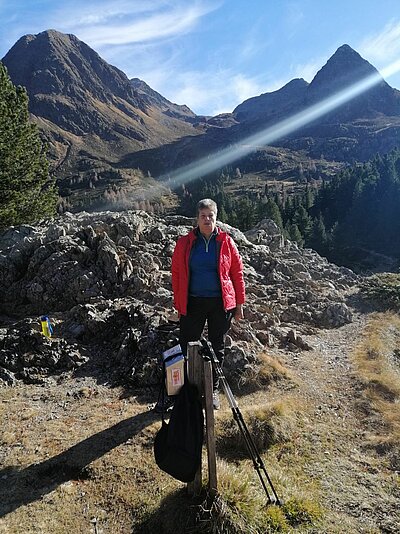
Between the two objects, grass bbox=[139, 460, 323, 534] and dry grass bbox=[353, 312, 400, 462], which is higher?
grass bbox=[139, 460, 323, 534]

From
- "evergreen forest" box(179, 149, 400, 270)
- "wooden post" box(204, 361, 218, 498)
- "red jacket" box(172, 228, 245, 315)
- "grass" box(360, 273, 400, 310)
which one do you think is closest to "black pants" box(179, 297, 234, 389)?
"red jacket" box(172, 228, 245, 315)

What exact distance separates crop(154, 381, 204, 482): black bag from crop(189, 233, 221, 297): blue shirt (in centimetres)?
191

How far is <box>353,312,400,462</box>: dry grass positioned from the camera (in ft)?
25.1

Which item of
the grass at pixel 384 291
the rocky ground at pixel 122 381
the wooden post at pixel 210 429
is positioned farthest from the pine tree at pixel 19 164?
the grass at pixel 384 291

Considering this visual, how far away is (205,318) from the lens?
22.1 ft

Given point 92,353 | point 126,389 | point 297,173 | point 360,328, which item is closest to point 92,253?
point 92,353

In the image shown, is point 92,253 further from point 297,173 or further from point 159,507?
point 297,173

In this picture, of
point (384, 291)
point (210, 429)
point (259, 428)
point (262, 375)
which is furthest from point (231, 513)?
point (384, 291)

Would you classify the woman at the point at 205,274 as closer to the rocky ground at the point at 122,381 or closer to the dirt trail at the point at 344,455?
the rocky ground at the point at 122,381

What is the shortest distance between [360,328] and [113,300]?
9.99 meters

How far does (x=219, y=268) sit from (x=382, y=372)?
23.4 feet

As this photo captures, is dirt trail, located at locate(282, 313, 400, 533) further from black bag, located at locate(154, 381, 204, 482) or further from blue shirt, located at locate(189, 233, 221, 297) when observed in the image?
blue shirt, located at locate(189, 233, 221, 297)

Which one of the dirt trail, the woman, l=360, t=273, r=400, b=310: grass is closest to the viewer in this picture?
the dirt trail

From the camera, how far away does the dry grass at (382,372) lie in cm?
766
